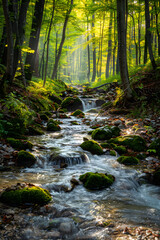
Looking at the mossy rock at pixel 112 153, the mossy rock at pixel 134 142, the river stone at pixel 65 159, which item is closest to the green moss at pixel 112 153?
the mossy rock at pixel 112 153

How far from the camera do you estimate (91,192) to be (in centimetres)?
369

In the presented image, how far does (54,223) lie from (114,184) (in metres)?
1.84

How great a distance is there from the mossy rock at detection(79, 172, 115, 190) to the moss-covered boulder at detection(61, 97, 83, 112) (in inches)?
379

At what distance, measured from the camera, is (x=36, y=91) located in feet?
37.4

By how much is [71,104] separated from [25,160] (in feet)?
30.3

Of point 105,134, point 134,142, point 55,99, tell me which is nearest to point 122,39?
point 105,134

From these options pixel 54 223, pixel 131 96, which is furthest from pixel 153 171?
pixel 131 96

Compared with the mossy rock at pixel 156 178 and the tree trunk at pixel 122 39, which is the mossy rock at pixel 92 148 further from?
the tree trunk at pixel 122 39

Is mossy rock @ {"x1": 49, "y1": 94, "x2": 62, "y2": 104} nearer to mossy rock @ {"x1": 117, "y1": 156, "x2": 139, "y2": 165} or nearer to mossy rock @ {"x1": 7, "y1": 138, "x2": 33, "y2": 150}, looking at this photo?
mossy rock @ {"x1": 7, "y1": 138, "x2": 33, "y2": 150}

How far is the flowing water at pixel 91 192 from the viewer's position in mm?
2787

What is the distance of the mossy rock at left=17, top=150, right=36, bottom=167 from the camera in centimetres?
455

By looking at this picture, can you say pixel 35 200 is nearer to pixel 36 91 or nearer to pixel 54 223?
pixel 54 223

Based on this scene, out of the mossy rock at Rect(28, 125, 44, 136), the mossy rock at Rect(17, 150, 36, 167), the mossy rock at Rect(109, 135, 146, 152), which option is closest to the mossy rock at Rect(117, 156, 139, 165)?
the mossy rock at Rect(109, 135, 146, 152)

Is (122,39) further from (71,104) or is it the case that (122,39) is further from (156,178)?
(156,178)
